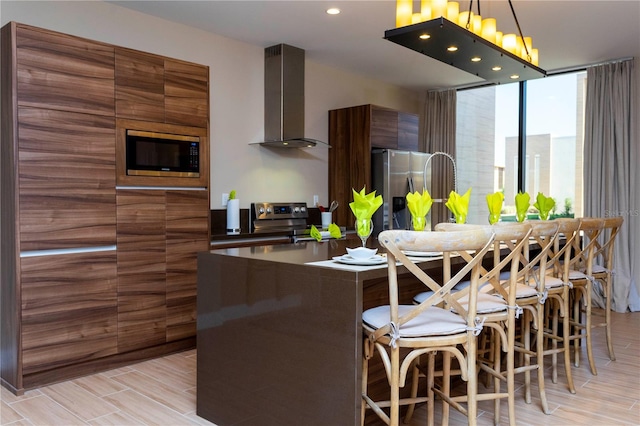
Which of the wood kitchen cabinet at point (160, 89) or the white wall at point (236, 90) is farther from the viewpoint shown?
the white wall at point (236, 90)

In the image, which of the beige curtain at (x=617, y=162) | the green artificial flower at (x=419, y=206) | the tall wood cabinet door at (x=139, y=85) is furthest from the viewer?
the beige curtain at (x=617, y=162)

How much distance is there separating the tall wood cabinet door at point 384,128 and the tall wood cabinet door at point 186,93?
213cm

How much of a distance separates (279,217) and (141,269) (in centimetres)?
182

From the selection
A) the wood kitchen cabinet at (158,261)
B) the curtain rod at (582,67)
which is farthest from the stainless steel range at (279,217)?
the curtain rod at (582,67)

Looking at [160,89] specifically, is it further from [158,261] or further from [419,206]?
[419,206]

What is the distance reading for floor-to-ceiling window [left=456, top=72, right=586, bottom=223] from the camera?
5859 mm

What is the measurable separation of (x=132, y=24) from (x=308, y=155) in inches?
89.7

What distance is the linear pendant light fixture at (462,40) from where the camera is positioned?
2.64 metres

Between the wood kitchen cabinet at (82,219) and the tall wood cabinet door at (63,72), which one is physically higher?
the tall wood cabinet door at (63,72)

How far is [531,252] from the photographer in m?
3.89

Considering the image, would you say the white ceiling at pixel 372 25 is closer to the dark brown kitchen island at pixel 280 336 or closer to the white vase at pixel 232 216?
the white vase at pixel 232 216

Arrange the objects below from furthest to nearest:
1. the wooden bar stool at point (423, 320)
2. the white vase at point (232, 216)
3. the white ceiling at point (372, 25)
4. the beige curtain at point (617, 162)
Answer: the beige curtain at point (617, 162)
the white vase at point (232, 216)
the white ceiling at point (372, 25)
the wooden bar stool at point (423, 320)

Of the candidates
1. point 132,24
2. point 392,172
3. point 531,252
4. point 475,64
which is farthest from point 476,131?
point 132,24


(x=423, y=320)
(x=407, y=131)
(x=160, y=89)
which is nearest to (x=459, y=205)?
(x=423, y=320)
